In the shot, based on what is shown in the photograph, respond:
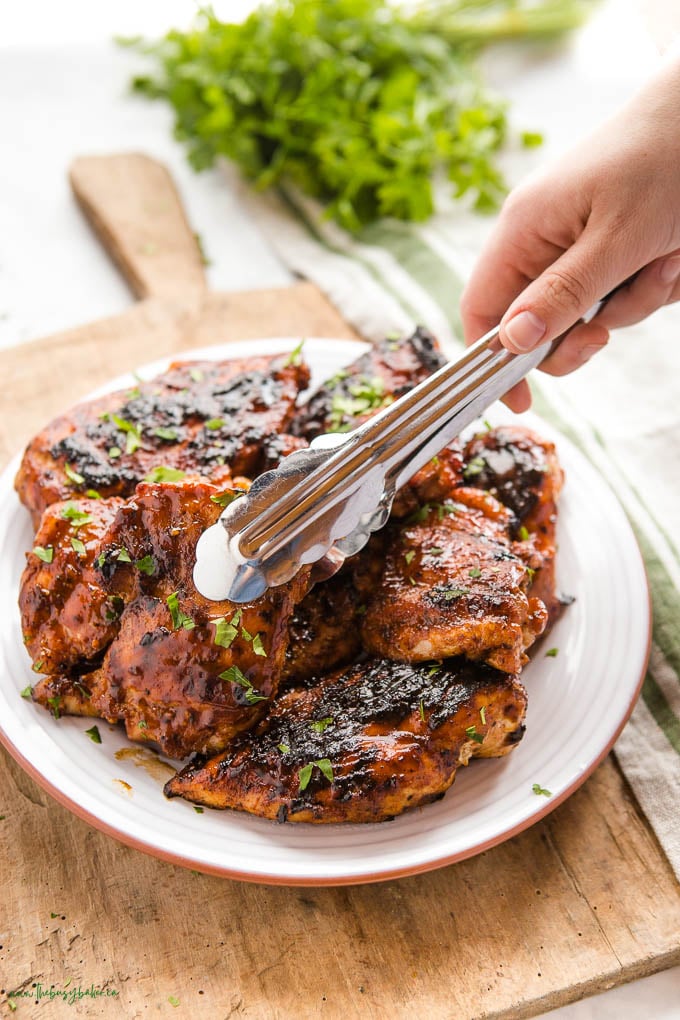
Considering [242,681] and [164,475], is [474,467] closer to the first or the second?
[164,475]

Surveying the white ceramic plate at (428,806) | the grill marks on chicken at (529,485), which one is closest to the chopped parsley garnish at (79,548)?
the white ceramic plate at (428,806)

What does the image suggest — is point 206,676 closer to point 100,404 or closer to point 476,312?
point 100,404

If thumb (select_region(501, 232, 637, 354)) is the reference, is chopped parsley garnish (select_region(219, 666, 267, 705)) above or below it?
below

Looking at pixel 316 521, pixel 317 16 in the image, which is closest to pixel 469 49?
pixel 317 16

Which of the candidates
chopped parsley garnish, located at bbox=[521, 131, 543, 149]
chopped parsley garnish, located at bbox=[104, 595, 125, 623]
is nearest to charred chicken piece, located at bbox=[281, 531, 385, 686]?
chopped parsley garnish, located at bbox=[104, 595, 125, 623]

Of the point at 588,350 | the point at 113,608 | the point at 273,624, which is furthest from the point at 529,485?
the point at 113,608

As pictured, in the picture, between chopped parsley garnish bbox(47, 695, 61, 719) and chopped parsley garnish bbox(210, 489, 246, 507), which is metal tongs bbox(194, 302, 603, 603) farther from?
chopped parsley garnish bbox(47, 695, 61, 719)
